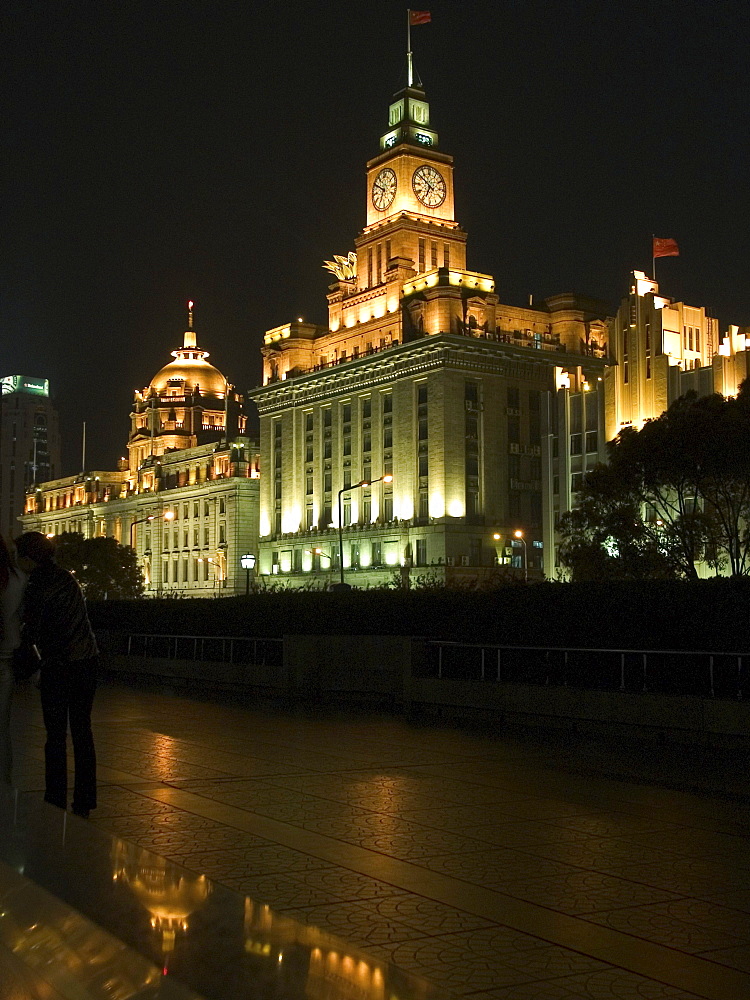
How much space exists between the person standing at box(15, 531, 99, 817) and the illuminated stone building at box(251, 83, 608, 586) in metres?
68.0

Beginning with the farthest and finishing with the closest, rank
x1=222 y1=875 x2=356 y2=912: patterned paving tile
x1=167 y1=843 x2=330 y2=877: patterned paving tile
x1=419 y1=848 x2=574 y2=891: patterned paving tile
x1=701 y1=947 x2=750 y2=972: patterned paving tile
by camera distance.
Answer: x1=167 y1=843 x2=330 y2=877: patterned paving tile, x1=419 y1=848 x2=574 y2=891: patterned paving tile, x1=222 y1=875 x2=356 y2=912: patterned paving tile, x1=701 y1=947 x2=750 y2=972: patterned paving tile

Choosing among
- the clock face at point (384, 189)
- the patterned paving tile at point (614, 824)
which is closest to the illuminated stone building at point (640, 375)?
the clock face at point (384, 189)

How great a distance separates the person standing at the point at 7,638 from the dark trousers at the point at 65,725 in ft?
2.58

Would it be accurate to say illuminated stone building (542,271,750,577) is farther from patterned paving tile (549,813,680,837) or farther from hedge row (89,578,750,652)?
patterned paving tile (549,813,680,837)

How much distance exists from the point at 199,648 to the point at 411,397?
67214 mm

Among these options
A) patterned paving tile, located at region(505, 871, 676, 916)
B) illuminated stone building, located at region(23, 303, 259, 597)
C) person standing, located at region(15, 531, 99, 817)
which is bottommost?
patterned paving tile, located at region(505, 871, 676, 916)

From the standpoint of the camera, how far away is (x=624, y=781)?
38.5ft

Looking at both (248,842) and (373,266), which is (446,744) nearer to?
(248,842)

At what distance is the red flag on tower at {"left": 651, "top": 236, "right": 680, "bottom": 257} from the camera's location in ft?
245

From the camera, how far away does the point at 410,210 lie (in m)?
105

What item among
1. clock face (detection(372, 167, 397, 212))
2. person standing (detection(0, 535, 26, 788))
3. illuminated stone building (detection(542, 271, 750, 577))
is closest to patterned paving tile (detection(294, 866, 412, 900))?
person standing (detection(0, 535, 26, 788))

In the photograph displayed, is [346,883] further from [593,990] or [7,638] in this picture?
[7,638]

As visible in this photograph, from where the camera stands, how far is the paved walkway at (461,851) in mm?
5590

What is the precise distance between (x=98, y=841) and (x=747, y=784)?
8739 millimetres
